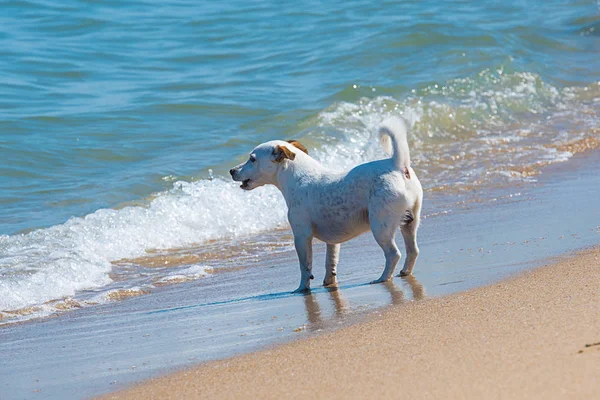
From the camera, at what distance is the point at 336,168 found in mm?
13602

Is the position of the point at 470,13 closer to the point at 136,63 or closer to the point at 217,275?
the point at 136,63

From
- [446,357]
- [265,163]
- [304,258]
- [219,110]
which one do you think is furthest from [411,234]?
[219,110]

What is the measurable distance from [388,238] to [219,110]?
9.63 m

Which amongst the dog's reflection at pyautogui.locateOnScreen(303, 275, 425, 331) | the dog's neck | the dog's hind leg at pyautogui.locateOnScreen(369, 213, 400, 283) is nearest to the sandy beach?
the dog's reflection at pyautogui.locateOnScreen(303, 275, 425, 331)

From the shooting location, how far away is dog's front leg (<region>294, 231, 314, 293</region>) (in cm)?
760

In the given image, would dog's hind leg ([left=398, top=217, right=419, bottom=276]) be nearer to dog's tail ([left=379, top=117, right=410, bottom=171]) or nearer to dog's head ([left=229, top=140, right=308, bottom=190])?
dog's tail ([left=379, top=117, right=410, bottom=171])

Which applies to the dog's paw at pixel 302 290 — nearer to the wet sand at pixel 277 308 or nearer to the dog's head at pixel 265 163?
the wet sand at pixel 277 308

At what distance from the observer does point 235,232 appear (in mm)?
10914

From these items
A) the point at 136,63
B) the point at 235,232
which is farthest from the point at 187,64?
the point at 235,232

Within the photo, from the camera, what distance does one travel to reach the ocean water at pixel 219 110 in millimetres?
10289

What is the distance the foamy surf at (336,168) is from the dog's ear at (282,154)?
1.52 meters

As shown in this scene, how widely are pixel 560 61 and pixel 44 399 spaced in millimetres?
18158

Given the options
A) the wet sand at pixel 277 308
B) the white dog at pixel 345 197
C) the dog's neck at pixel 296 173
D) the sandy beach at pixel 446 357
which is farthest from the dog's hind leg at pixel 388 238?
the sandy beach at pixel 446 357

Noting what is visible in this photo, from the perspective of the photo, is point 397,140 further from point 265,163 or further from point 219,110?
point 219,110
